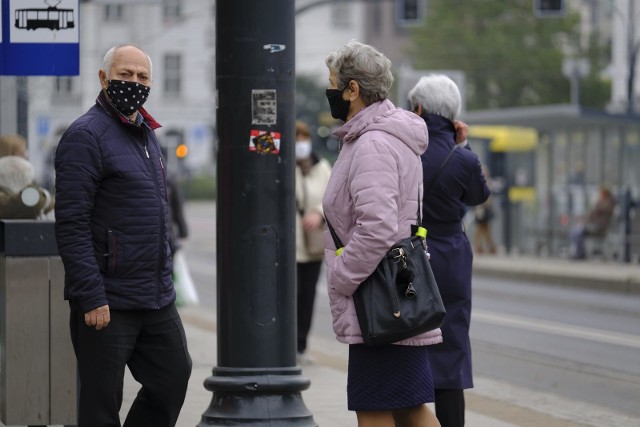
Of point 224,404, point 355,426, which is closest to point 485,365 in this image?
point 355,426

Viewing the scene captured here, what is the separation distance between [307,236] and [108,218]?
5707 millimetres

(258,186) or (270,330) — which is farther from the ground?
(258,186)

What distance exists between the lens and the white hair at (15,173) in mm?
7234

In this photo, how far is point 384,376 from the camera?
5281mm

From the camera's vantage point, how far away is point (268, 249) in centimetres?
642

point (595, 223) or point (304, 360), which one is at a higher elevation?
point (304, 360)

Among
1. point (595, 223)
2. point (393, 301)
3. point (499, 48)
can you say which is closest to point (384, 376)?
point (393, 301)

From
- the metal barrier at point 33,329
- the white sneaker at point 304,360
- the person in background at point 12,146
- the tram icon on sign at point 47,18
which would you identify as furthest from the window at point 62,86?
the metal barrier at point 33,329

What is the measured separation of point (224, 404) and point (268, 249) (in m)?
0.72

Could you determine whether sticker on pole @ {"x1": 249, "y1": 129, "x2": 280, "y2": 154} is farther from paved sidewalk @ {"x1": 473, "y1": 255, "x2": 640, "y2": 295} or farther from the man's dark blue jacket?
paved sidewalk @ {"x1": 473, "y1": 255, "x2": 640, "y2": 295}

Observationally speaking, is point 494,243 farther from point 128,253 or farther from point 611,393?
point 128,253

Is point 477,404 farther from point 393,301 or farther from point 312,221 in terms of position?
point 393,301

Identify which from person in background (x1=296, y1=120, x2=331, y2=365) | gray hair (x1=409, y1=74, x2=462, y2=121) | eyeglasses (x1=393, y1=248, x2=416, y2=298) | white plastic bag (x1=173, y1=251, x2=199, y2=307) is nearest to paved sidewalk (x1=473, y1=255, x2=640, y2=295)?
white plastic bag (x1=173, y1=251, x2=199, y2=307)

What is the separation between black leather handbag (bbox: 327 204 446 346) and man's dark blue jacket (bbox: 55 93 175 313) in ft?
2.68
